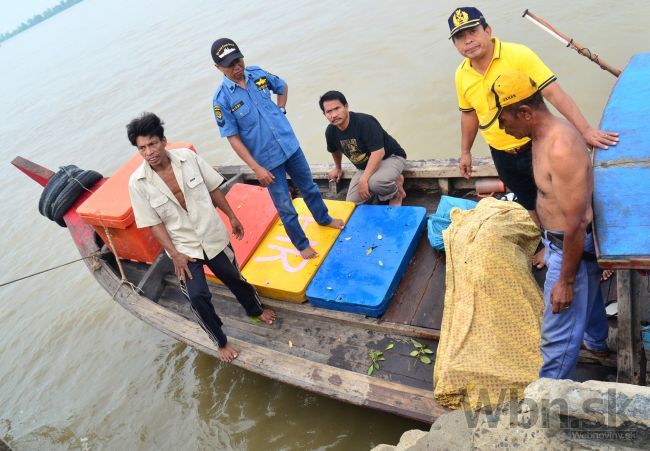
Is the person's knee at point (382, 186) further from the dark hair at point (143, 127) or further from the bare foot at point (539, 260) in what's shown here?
the dark hair at point (143, 127)

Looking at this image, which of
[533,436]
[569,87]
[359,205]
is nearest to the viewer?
[533,436]

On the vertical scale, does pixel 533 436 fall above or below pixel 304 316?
above

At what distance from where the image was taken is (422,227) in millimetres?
3746

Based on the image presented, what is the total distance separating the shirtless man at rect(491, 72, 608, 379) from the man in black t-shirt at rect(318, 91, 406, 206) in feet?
6.09

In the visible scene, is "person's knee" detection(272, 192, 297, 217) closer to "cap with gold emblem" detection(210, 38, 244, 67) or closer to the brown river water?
"cap with gold emblem" detection(210, 38, 244, 67)

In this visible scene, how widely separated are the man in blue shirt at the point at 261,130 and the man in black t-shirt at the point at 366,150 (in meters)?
0.49

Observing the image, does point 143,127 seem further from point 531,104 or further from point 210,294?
point 531,104

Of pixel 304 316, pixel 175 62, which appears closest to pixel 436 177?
pixel 304 316

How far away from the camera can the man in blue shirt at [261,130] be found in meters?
3.26

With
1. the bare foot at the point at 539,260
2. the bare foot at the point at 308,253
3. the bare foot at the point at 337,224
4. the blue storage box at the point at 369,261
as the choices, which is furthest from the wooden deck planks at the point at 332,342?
the bare foot at the point at 539,260

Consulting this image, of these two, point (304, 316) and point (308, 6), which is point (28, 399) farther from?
point (308, 6)

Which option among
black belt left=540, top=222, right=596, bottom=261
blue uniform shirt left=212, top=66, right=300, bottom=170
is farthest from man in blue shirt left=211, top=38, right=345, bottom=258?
black belt left=540, top=222, right=596, bottom=261

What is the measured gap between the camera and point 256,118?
134 inches

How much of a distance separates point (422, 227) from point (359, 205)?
67cm
